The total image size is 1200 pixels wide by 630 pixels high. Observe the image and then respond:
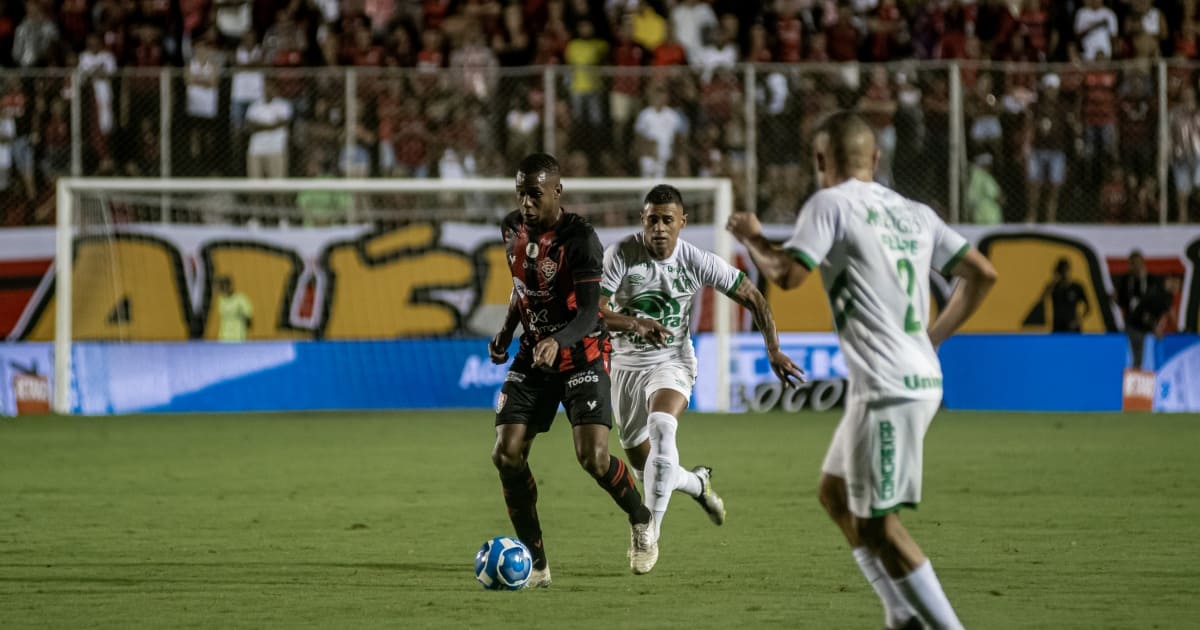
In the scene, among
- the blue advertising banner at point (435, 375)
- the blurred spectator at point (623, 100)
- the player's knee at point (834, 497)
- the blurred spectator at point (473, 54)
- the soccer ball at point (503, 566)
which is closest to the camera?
the player's knee at point (834, 497)

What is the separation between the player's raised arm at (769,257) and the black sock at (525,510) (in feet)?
10.1

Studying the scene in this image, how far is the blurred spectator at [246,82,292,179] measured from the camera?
71.1ft

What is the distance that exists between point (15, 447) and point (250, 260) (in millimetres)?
6351

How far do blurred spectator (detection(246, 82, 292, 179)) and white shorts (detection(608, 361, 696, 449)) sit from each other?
491 inches

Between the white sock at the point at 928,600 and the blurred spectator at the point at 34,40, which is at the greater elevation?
the blurred spectator at the point at 34,40

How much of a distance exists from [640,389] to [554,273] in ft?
5.41

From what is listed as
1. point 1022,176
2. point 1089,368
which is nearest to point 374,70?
point 1022,176

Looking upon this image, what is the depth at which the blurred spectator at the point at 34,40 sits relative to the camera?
23547mm

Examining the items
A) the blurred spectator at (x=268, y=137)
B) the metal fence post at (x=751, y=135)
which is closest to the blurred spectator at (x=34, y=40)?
the blurred spectator at (x=268, y=137)

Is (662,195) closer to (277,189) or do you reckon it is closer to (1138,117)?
(277,189)

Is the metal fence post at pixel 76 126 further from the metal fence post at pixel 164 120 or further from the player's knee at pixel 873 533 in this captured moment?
the player's knee at pixel 873 533

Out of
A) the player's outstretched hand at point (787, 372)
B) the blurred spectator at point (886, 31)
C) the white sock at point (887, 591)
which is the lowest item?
the white sock at point (887, 591)

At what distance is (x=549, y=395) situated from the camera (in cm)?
888

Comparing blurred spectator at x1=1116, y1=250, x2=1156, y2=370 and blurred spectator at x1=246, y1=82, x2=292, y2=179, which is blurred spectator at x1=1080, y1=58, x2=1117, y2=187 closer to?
blurred spectator at x1=1116, y1=250, x2=1156, y2=370
